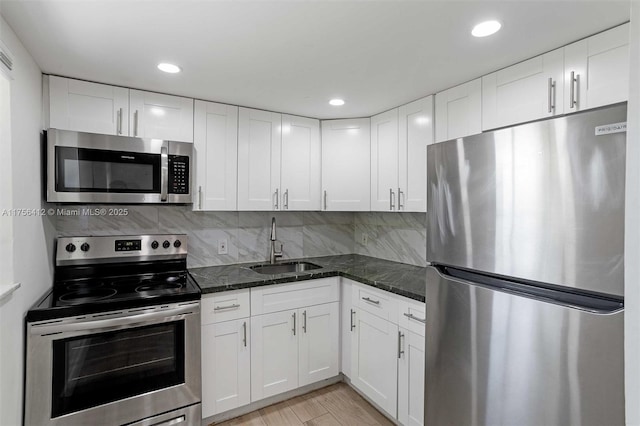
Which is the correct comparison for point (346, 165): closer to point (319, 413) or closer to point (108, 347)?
point (319, 413)

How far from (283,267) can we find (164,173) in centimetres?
133

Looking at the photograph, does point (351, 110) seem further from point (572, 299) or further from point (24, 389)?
point (24, 389)

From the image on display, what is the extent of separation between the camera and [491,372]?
1.23m

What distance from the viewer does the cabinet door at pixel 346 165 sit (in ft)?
9.32

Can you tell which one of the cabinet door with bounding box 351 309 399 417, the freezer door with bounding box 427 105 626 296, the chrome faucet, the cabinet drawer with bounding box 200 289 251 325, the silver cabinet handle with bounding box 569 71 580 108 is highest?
the silver cabinet handle with bounding box 569 71 580 108

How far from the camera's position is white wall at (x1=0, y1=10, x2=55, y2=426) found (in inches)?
54.0

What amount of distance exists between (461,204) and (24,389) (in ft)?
7.22

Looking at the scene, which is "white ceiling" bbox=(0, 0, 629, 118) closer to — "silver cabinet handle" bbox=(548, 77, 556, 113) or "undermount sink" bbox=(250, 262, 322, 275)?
"silver cabinet handle" bbox=(548, 77, 556, 113)

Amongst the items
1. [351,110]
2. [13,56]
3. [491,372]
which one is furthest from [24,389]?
[351,110]

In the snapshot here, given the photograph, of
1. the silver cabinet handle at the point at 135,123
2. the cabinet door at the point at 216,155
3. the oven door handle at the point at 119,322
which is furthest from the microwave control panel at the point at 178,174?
the oven door handle at the point at 119,322

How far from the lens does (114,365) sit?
70.7 inches

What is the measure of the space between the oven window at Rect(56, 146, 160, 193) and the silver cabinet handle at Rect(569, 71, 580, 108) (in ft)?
7.65

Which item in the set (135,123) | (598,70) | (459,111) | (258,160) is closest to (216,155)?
(258,160)

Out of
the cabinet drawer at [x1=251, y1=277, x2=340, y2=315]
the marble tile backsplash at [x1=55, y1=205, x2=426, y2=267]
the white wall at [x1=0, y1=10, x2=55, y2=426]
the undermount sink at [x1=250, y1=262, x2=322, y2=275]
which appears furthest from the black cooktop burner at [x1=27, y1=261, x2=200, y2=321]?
the undermount sink at [x1=250, y1=262, x2=322, y2=275]
